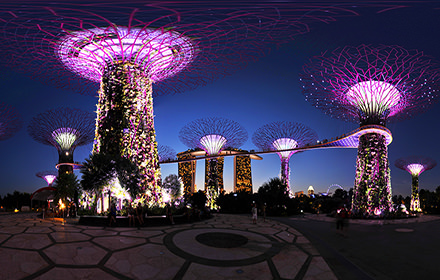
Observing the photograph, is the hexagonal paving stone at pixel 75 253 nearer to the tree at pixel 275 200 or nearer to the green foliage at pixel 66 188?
the green foliage at pixel 66 188

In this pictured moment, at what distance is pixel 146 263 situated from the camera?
783cm

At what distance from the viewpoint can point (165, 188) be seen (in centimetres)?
2314

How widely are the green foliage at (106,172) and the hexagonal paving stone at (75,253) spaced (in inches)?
241

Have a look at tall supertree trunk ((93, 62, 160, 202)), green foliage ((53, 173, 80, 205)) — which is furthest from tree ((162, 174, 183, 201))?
green foliage ((53, 173, 80, 205))

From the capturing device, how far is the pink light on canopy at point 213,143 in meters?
37.2

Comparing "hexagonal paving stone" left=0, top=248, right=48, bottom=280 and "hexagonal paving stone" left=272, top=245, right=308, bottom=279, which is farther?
"hexagonal paving stone" left=272, top=245, right=308, bottom=279

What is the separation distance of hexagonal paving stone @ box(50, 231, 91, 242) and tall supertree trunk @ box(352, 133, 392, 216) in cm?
2160

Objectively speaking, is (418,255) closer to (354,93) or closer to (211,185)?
(354,93)

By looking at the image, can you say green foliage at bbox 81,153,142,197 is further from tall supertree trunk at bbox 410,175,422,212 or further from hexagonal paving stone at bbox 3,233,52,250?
tall supertree trunk at bbox 410,175,422,212

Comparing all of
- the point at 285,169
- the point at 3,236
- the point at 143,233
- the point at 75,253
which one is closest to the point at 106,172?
the point at 143,233

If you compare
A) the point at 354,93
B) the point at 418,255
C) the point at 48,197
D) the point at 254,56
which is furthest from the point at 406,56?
the point at 48,197

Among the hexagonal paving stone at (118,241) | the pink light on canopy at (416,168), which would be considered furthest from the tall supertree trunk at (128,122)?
the pink light on canopy at (416,168)

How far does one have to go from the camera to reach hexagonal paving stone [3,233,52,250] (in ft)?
27.6

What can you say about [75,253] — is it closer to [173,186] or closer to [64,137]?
[173,186]
